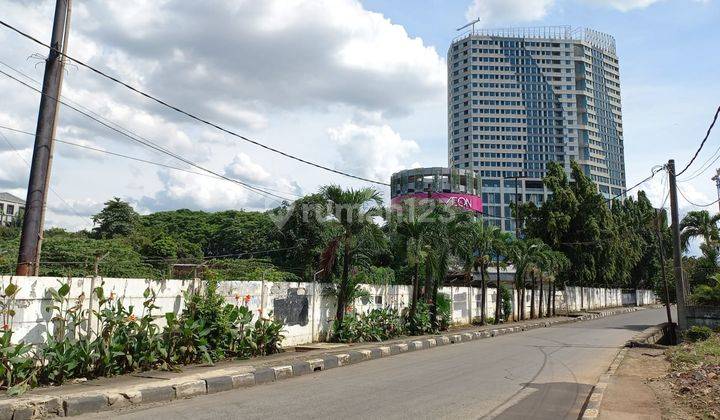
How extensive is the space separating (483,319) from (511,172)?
409 feet

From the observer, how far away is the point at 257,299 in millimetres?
14055

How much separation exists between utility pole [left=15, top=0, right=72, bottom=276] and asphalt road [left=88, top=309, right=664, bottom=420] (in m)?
4.16

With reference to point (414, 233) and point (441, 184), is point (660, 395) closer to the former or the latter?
point (414, 233)

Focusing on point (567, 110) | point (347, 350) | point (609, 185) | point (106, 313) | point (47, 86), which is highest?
point (567, 110)

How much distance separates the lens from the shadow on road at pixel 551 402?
24.5ft

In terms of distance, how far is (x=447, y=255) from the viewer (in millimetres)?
20953

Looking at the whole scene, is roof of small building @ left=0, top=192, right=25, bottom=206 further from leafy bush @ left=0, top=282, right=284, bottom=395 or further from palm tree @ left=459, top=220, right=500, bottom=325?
leafy bush @ left=0, top=282, right=284, bottom=395

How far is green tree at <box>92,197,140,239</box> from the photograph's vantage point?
191 feet

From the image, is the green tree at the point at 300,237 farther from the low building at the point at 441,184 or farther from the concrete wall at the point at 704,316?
the concrete wall at the point at 704,316

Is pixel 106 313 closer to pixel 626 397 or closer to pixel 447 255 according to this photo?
pixel 626 397

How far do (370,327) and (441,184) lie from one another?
147ft

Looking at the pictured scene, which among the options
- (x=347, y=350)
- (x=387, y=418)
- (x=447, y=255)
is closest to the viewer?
(x=387, y=418)

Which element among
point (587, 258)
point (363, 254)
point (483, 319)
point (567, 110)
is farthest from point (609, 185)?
point (363, 254)

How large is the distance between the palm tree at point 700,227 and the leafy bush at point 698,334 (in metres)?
23.1
